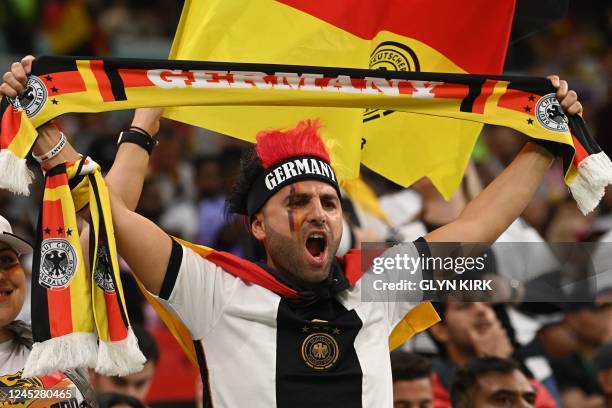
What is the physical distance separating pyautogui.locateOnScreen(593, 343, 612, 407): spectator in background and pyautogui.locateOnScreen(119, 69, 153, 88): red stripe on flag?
9.42ft

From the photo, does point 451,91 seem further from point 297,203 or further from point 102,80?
point 102,80

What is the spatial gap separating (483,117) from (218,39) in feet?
3.55

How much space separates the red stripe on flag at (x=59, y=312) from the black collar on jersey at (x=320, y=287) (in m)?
0.75

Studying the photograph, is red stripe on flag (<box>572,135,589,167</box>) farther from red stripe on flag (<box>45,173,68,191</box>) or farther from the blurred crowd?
red stripe on flag (<box>45,173,68,191</box>)

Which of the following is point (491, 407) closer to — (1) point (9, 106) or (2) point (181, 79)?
(2) point (181, 79)

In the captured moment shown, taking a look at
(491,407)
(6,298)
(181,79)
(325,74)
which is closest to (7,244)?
(6,298)

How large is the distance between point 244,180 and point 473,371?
5.59 feet

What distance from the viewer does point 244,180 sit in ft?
14.4

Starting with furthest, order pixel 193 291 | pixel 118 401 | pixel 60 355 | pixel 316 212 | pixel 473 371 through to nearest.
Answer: pixel 473 371 → pixel 118 401 → pixel 316 212 → pixel 193 291 → pixel 60 355

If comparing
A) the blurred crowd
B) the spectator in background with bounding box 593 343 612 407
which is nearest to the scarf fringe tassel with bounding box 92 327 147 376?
the blurred crowd

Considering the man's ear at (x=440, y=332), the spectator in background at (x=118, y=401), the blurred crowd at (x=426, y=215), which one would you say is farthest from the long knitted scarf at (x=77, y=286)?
the man's ear at (x=440, y=332)

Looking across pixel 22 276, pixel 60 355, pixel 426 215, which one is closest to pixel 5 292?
pixel 22 276

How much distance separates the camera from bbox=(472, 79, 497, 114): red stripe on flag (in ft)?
14.2

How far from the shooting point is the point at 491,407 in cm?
540
